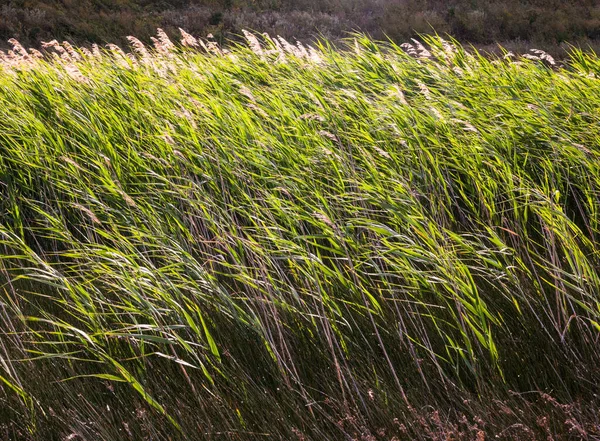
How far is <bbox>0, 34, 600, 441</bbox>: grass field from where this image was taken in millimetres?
1938

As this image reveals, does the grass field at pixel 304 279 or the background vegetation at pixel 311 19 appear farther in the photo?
the background vegetation at pixel 311 19

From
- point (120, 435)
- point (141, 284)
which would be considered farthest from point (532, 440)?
point (141, 284)

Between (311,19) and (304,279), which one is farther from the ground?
(304,279)

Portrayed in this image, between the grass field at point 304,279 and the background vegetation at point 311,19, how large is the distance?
44.0ft

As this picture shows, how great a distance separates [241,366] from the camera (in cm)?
213

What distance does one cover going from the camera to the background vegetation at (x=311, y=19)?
17250mm

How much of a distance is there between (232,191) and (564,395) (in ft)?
5.78

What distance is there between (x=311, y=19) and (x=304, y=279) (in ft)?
60.0

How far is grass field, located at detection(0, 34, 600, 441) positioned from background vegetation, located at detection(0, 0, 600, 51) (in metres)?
13.4

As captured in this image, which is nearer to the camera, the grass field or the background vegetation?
the grass field

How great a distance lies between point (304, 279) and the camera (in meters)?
2.48

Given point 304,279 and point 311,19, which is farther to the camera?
Answer: point 311,19

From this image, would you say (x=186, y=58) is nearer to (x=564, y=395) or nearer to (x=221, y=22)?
(x=564, y=395)

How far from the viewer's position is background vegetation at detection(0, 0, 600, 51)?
679 inches
